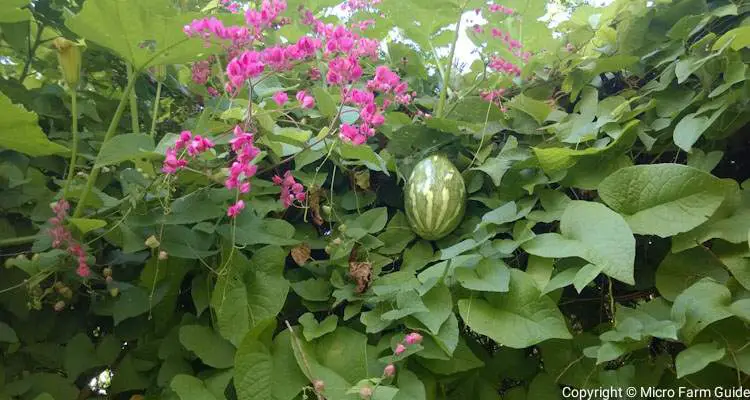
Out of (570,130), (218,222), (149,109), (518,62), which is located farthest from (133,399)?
(518,62)

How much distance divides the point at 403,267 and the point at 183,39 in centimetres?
48

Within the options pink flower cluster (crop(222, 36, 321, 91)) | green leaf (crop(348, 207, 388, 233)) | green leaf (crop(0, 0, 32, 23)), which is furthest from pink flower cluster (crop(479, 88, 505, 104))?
green leaf (crop(0, 0, 32, 23))

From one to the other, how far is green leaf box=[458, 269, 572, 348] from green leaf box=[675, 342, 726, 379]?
124 mm

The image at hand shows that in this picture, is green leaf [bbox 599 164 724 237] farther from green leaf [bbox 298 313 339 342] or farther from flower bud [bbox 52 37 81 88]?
flower bud [bbox 52 37 81 88]

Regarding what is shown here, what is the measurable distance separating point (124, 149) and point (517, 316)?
55cm

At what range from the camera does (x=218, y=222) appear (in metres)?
0.77

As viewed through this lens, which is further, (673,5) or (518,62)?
(518,62)

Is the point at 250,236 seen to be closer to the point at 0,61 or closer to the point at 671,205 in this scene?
the point at 671,205

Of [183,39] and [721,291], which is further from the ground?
[183,39]

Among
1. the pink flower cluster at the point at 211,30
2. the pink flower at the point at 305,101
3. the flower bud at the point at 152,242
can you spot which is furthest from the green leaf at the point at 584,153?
the flower bud at the point at 152,242

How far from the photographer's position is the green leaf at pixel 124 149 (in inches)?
25.6

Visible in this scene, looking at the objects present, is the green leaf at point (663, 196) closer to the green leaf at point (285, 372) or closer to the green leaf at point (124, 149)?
the green leaf at point (285, 372)

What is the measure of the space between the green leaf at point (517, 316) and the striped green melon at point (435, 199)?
6.9 inches

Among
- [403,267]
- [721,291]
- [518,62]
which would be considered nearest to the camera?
[721,291]
